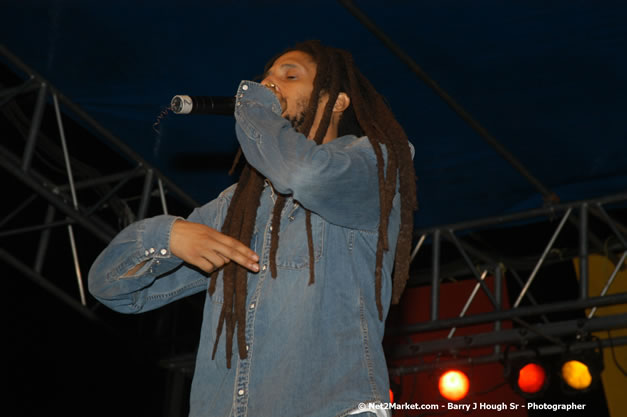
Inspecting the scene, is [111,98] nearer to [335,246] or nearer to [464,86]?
[464,86]

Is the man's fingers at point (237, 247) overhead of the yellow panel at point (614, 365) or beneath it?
beneath

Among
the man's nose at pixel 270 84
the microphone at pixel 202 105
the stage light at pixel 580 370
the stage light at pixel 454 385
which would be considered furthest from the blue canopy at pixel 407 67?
the microphone at pixel 202 105

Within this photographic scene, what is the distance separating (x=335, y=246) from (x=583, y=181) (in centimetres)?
354

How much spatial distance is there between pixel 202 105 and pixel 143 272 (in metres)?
0.40

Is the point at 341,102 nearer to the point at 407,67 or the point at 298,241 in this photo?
the point at 298,241

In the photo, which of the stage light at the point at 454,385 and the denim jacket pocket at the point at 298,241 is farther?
the stage light at the point at 454,385

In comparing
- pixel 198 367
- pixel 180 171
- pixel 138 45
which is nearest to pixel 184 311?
pixel 180 171

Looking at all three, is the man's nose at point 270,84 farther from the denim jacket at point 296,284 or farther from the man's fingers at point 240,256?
the man's fingers at point 240,256

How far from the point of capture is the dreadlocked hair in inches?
68.9

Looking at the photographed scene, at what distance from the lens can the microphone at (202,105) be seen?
1880mm

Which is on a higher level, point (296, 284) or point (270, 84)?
point (270, 84)

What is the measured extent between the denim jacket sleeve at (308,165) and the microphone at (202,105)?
0.35 feet

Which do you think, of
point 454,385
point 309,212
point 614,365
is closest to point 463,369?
point 454,385

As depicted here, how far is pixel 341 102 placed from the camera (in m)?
2.13
